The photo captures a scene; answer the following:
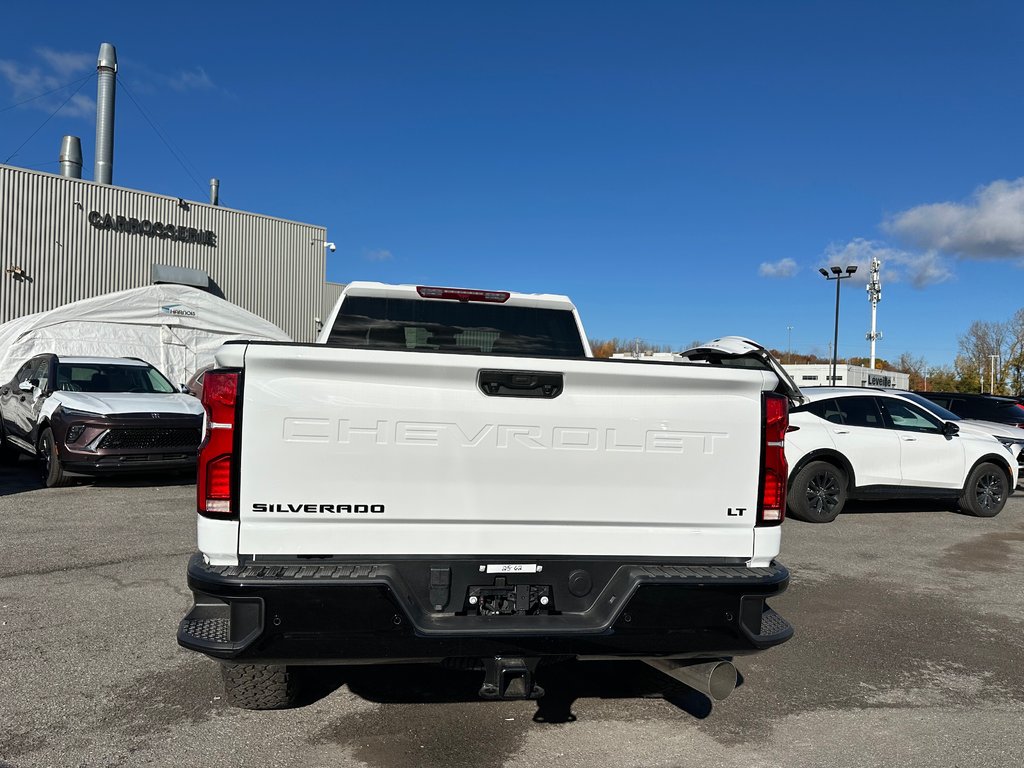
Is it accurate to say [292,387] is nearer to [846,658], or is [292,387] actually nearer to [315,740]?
[315,740]

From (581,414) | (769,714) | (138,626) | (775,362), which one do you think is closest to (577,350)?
(775,362)

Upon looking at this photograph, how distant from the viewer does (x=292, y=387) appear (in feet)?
9.83

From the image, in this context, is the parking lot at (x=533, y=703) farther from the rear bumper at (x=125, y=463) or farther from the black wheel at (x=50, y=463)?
the black wheel at (x=50, y=463)

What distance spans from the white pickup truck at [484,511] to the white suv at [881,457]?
6.97 m

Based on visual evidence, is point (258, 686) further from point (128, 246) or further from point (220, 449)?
point (128, 246)

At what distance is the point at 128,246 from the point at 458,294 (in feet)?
73.7

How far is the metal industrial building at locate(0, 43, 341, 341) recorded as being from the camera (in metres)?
22.1

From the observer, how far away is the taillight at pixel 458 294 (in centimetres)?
493

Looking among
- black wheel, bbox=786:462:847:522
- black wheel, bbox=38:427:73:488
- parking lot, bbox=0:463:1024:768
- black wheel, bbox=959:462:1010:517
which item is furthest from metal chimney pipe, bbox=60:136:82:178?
black wheel, bbox=959:462:1010:517

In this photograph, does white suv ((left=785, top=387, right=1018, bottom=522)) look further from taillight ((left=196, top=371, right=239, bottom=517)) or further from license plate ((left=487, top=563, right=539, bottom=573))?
taillight ((left=196, top=371, right=239, bottom=517))

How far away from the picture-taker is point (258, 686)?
3.77 meters

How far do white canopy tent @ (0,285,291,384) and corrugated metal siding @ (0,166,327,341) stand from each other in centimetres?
277

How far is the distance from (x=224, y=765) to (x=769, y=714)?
2.65m

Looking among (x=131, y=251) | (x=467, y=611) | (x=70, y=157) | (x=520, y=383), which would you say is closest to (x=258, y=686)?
(x=467, y=611)
